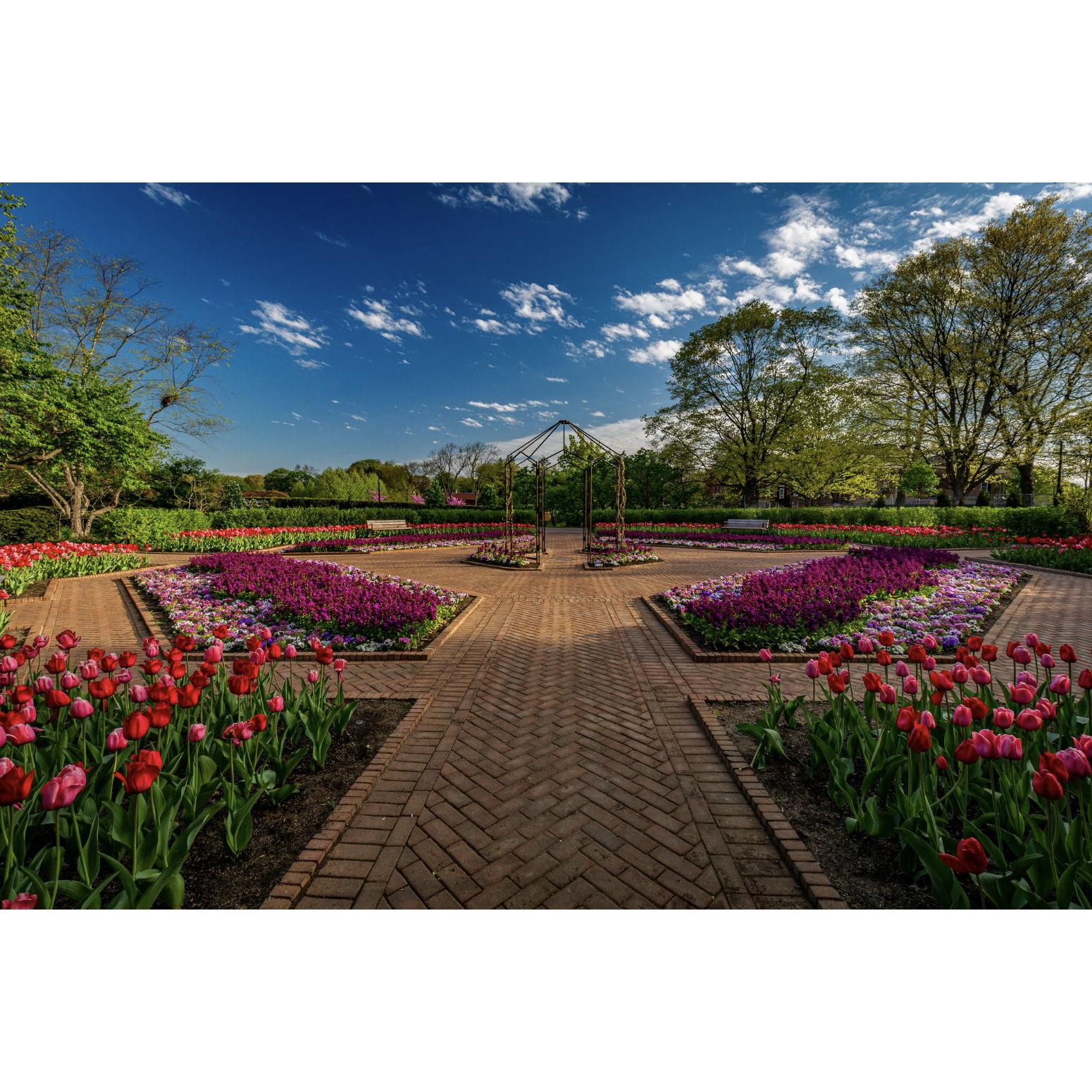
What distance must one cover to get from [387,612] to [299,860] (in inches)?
154

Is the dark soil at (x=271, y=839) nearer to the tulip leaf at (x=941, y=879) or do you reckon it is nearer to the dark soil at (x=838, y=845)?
the dark soil at (x=838, y=845)

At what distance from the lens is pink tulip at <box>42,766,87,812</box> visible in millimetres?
1595

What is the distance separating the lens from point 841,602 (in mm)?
6172

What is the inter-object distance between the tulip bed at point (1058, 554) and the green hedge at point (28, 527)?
25550mm

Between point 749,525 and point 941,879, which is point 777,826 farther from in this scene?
point 749,525

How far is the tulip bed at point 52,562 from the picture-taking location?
805 centimetres

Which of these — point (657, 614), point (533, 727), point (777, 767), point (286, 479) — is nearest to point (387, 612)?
point (533, 727)

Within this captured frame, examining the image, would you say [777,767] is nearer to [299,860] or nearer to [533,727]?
[533,727]

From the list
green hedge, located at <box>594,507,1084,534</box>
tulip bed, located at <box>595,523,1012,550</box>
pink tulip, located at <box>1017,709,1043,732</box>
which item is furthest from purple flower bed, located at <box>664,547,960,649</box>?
green hedge, located at <box>594,507,1084,534</box>

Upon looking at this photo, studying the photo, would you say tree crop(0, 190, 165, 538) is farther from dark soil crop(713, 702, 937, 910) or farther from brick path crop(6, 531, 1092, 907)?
dark soil crop(713, 702, 937, 910)

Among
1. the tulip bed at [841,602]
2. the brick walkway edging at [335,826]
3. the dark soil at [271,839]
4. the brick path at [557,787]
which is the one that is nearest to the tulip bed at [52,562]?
the brick path at [557,787]

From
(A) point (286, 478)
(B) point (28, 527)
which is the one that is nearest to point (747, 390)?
(B) point (28, 527)

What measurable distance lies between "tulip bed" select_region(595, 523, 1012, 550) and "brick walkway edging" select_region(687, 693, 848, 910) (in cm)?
1439

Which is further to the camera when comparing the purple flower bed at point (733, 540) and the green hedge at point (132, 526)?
the purple flower bed at point (733, 540)
